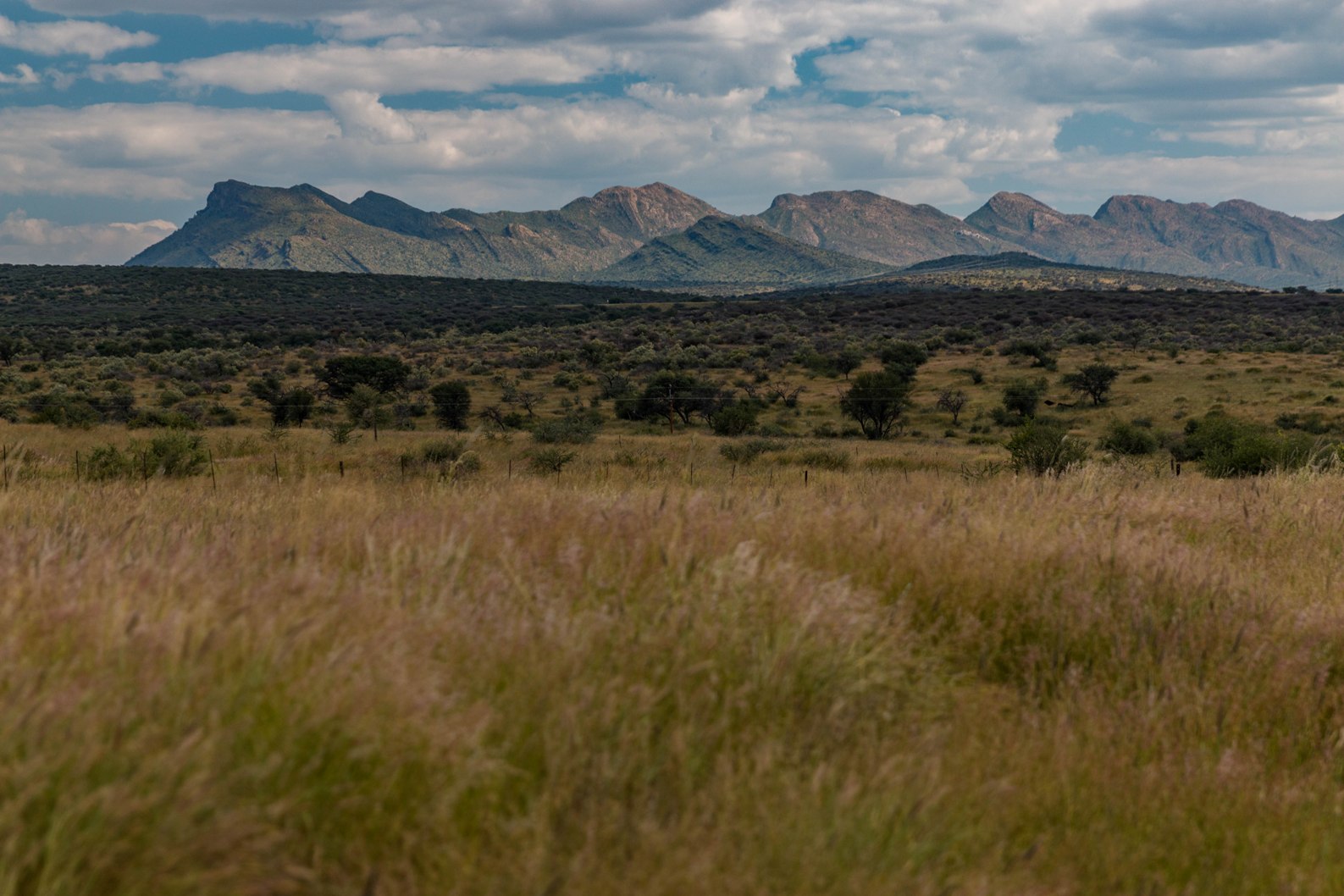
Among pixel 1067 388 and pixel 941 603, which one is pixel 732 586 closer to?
pixel 941 603

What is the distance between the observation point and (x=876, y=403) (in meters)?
40.4

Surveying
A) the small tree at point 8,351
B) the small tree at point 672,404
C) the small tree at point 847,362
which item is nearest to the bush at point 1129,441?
the small tree at point 672,404

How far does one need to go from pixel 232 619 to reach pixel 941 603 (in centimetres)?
336

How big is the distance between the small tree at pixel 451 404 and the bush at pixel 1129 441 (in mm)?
23722

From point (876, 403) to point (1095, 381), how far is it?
1271 cm

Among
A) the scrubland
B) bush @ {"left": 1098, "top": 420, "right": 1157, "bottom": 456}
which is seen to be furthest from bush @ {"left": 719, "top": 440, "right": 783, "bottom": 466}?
the scrubland

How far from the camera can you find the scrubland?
2408mm

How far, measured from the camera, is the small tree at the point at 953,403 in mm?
43569

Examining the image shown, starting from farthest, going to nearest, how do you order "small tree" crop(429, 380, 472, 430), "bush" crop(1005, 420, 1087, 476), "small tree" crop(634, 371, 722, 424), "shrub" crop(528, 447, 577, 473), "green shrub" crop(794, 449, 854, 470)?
"small tree" crop(634, 371, 722, 424)
"small tree" crop(429, 380, 472, 430)
"green shrub" crop(794, 449, 854, 470)
"shrub" crop(528, 447, 577, 473)
"bush" crop(1005, 420, 1087, 476)

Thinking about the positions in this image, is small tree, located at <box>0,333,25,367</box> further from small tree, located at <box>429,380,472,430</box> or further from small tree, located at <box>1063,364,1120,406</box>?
small tree, located at <box>1063,364,1120,406</box>

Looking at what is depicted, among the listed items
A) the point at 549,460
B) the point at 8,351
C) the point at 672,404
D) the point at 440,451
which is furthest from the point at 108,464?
the point at 8,351

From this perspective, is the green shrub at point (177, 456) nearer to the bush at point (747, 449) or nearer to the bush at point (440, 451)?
the bush at point (440, 451)

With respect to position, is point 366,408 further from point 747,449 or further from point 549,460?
point 549,460

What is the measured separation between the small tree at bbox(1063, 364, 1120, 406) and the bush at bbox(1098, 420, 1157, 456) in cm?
1168
